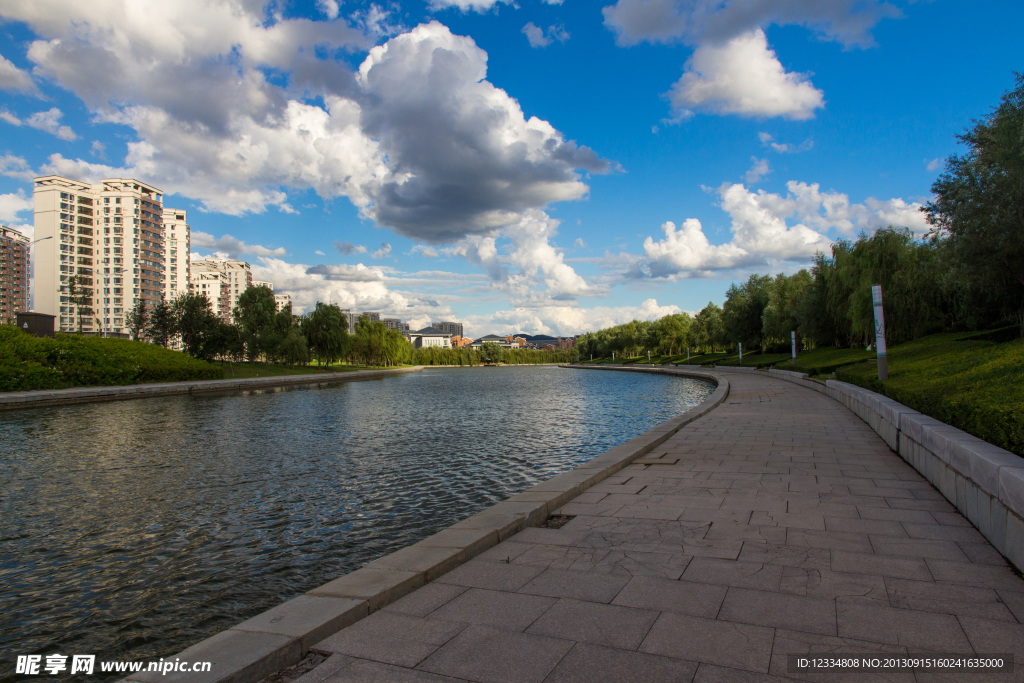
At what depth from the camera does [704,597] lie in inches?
136

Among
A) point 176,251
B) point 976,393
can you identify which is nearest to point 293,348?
point 976,393

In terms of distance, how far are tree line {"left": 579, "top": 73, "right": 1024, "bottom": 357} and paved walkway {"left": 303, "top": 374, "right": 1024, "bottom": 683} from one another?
1496cm

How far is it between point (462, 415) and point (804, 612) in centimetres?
1765

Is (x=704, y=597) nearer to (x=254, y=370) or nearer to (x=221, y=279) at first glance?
(x=254, y=370)

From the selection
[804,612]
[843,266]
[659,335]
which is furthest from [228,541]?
[659,335]

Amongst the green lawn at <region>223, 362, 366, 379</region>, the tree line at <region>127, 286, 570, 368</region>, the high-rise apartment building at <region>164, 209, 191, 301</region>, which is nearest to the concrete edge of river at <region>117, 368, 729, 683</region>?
the green lawn at <region>223, 362, 366, 379</region>

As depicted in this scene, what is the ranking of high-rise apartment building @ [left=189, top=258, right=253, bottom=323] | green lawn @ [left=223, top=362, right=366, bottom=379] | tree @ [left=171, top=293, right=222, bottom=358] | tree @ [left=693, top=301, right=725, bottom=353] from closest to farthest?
green lawn @ [left=223, top=362, right=366, bottom=379]
tree @ [left=171, top=293, right=222, bottom=358]
tree @ [left=693, top=301, right=725, bottom=353]
high-rise apartment building @ [left=189, top=258, right=253, bottom=323]

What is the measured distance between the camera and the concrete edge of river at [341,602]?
2.71 meters

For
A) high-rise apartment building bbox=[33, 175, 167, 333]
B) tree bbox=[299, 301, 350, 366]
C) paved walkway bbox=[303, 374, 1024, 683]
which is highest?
high-rise apartment building bbox=[33, 175, 167, 333]

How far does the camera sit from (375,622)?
10.6 feet

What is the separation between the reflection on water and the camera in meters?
4.64

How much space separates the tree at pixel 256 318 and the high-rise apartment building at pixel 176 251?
216ft

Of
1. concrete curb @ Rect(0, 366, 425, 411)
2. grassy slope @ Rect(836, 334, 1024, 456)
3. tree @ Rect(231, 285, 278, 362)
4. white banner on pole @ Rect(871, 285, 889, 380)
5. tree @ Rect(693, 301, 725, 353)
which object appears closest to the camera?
grassy slope @ Rect(836, 334, 1024, 456)

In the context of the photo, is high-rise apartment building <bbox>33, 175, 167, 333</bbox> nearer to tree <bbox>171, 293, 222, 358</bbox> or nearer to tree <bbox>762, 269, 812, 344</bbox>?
tree <bbox>171, 293, 222, 358</bbox>
